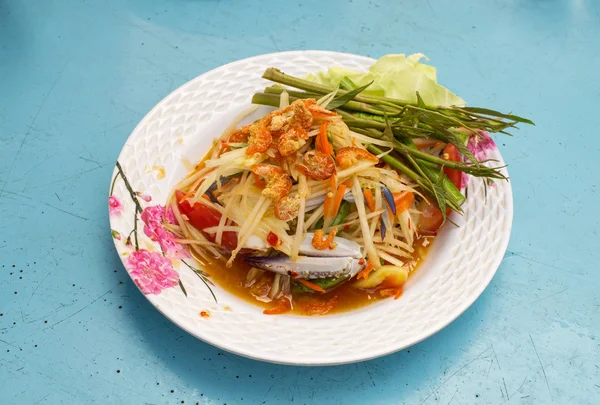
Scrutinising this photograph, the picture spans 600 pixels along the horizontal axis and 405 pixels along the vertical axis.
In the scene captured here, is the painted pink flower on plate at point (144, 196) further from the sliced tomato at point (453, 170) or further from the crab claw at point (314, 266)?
the sliced tomato at point (453, 170)

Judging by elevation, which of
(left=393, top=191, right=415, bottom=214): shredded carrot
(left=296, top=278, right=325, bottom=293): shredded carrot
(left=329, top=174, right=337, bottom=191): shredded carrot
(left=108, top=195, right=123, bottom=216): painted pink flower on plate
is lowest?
(left=296, top=278, right=325, bottom=293): shredded carrot

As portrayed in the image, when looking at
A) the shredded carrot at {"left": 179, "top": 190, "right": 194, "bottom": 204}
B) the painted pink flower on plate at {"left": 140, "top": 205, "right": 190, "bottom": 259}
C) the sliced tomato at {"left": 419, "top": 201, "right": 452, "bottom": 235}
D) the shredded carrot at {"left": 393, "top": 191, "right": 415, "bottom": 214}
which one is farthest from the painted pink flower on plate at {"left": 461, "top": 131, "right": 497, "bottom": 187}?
the painted pink flower on plate at {"left": 140, "top": 205, "right": 190, "bottom": 259}

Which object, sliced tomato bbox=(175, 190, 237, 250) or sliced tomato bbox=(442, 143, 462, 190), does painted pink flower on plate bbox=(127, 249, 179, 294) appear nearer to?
sliced tomato bbox=(175, 190, 237, 250)

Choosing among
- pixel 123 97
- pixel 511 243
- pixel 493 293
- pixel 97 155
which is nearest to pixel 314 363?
pixel 493 293

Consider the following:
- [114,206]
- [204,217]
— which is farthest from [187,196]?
[114,206]

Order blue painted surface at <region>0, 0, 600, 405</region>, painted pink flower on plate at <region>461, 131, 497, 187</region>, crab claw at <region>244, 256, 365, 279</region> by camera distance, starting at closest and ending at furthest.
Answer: blue painted surface at <region>0, 0, 600, 405</region>
crab claw at <region>244, 256, 365, 279</region>
painted pink flower on plate at <region>461, 131, 497, 187</region>

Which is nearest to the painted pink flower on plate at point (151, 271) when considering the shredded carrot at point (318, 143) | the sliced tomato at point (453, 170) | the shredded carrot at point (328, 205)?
the shredded carrot at point (328, 205)

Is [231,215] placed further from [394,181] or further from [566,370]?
[566,370]
